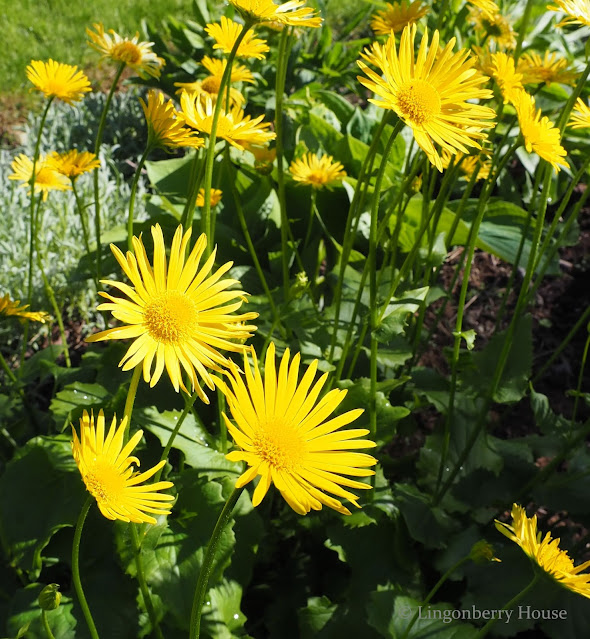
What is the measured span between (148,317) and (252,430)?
25 cm

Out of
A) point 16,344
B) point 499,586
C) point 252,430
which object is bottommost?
point 16,344

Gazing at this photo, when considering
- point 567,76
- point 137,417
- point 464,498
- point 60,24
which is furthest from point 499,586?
point 60,24

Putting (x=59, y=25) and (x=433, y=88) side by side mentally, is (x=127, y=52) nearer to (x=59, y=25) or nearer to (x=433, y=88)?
(x=433, y=88)

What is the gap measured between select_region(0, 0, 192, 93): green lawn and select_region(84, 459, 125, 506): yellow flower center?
156 inches

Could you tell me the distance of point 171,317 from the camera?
37.9 inches

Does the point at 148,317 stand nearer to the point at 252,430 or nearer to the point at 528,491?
the point at 252,430

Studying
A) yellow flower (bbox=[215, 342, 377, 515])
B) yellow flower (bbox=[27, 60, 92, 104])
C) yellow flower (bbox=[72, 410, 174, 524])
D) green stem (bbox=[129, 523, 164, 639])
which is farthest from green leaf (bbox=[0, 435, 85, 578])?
yellow flower (bbox=[27, 60, 92, 104])

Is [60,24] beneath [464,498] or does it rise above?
above

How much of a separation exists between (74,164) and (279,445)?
108cm

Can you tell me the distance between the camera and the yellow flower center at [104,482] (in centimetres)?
83

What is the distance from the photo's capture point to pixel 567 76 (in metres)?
1.57

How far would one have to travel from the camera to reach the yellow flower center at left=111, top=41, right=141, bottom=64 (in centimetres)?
151

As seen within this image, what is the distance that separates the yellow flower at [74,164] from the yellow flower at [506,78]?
88 centimetres

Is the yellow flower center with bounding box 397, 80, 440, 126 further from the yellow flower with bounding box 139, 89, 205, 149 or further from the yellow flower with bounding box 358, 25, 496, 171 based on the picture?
the yellow flower with bounding box 139, 89, 205, 149
